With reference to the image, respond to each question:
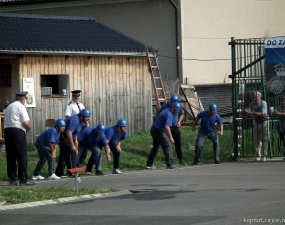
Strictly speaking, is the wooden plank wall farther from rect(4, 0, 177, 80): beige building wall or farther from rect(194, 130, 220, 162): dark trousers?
rect(4, 0, 177, 80): beige building wall

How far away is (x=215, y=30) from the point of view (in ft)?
114

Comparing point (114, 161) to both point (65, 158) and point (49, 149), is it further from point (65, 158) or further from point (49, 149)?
point (49, 149)

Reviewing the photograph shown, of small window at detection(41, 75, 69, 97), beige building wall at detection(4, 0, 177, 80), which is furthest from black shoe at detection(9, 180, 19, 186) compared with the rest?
beige building wall at detection(4, 0, 177, 80)

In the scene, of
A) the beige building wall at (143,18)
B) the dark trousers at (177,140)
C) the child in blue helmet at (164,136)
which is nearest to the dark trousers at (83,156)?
the child in blue helmet at (164,136)

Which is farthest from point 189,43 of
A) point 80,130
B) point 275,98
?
point 80,130

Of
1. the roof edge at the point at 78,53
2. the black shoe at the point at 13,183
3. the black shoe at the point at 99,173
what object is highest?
the roof edge at the point at 78,53

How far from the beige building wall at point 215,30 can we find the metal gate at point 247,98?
11693 millimetres

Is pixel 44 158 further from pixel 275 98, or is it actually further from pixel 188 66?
pixel 188 66

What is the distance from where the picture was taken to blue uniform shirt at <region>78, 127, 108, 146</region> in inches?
735

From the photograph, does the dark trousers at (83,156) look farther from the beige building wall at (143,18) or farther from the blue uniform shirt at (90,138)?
the beige building wall at (143,18)

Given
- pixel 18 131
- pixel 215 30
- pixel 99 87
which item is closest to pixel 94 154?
pixel 18 131

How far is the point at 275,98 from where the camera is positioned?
70.4 ft

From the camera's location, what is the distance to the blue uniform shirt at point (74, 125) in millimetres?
18469

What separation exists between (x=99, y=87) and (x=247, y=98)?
5613 millimetres
